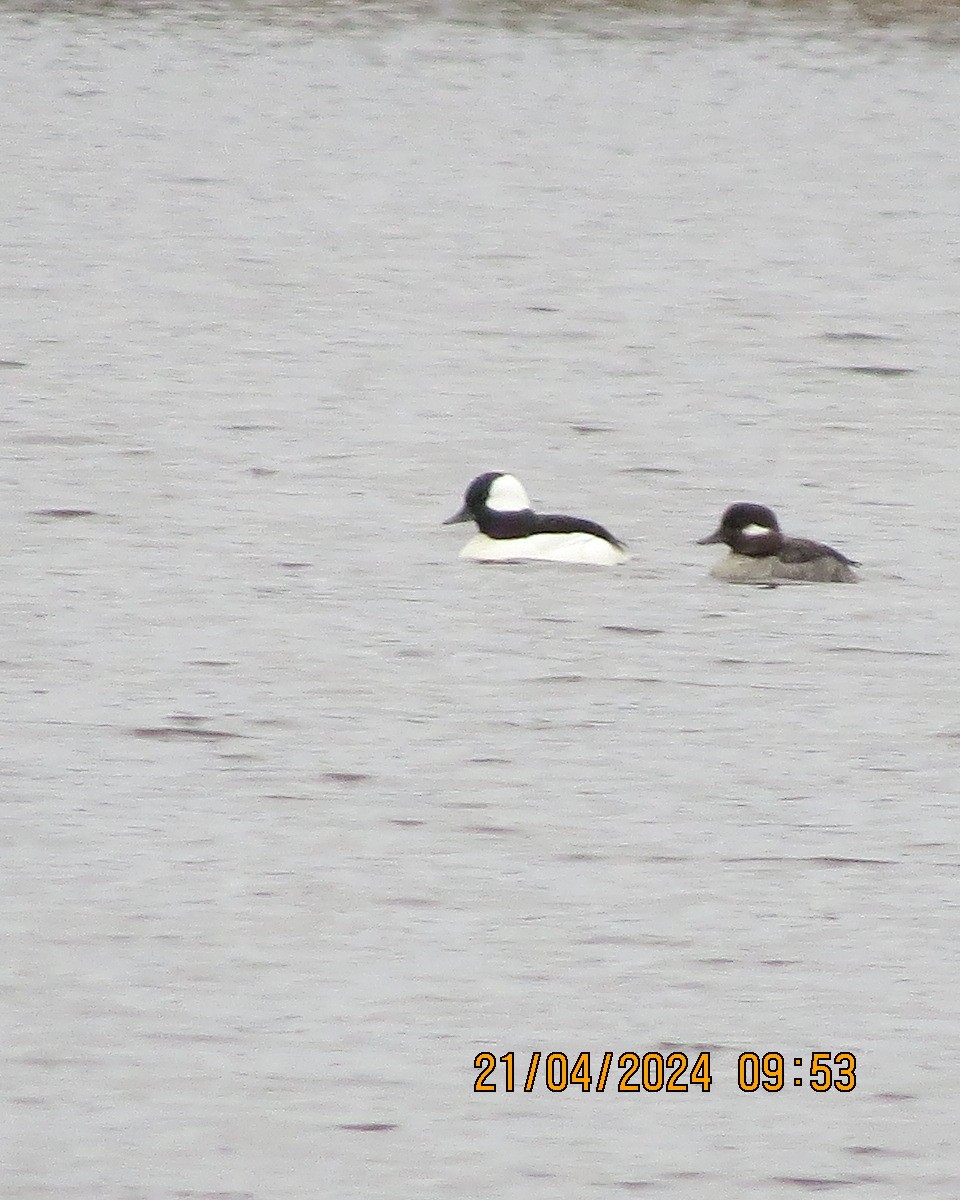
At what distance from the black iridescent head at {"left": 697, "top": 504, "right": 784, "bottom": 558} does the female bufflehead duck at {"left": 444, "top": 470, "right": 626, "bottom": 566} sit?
427 millimetres

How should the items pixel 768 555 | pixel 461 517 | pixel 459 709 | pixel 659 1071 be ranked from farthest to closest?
pixel 461 517, pixel 768 555, pixel 459 709, pixel 659 1071

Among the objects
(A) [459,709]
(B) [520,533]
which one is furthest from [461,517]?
(A) [459,709]

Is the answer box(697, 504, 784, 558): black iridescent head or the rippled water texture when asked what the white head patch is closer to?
the rippled water texture

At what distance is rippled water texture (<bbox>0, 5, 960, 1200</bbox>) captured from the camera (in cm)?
615

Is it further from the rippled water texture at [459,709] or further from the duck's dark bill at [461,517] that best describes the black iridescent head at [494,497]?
the rippled water texture at [459,709]

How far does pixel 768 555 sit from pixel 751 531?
0.36ft

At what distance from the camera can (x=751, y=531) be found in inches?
428

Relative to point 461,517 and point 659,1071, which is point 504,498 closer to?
point 461,517

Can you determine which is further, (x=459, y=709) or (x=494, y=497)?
(x=494, y=497)

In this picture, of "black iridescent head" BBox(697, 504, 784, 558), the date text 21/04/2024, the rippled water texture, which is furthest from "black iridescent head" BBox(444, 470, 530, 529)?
the date text 21/04/2024

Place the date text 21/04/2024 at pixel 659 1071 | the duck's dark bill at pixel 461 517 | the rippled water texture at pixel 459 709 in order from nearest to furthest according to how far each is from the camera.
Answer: the rippled water texture at pixel 459 709 < the date text 21/04/2024 at pixel 659 1071 < the duck's dark bill at pixel 461 517

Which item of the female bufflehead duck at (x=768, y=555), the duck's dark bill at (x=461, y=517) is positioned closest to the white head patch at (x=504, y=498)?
the duck's dark bill at (x=461, y=517)

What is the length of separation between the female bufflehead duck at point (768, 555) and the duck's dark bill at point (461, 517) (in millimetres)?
1024

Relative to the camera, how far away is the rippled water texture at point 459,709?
6148 mm
